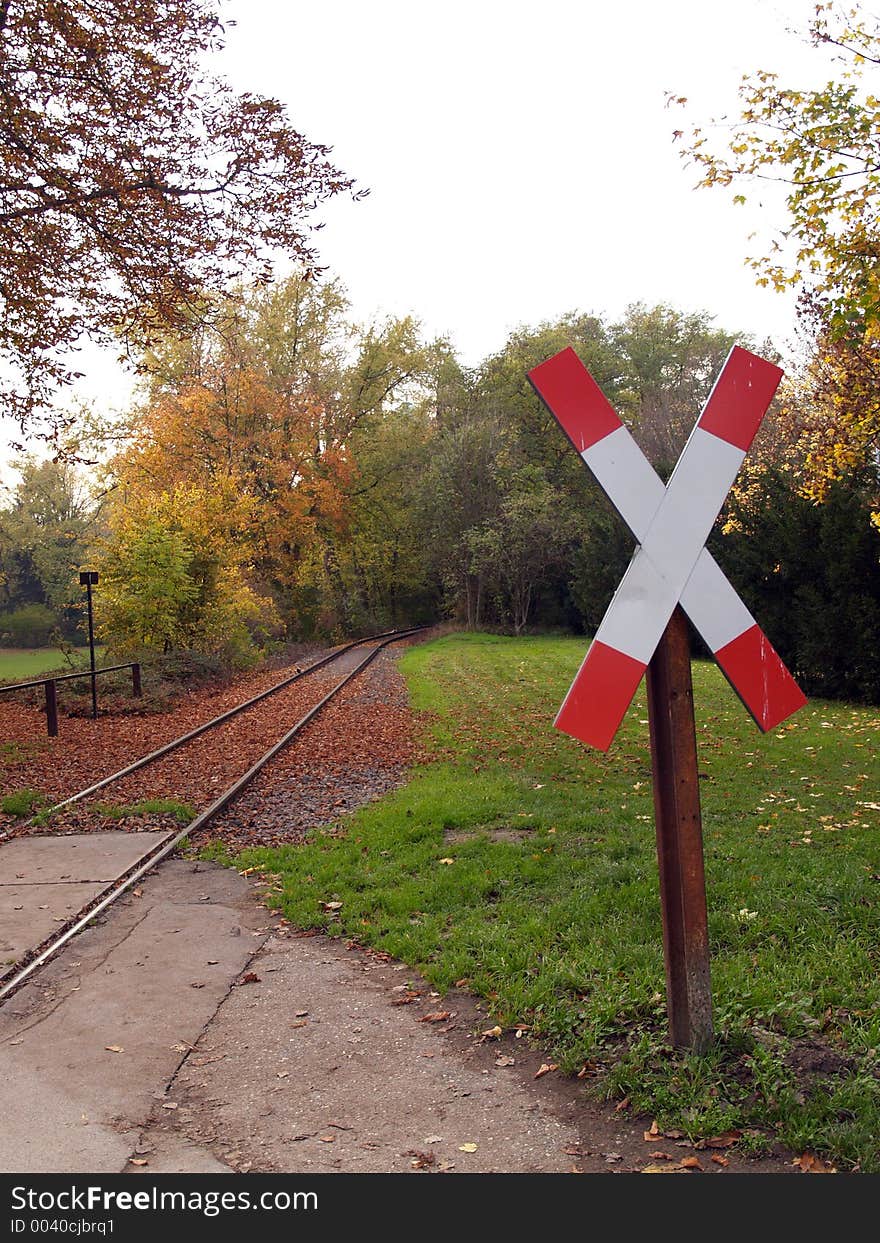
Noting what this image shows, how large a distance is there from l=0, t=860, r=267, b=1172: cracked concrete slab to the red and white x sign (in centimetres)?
249

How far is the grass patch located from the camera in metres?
9.92

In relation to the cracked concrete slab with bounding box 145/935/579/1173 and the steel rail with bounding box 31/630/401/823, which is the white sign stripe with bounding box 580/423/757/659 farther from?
the steel rail with bounding box 31/630/401/823

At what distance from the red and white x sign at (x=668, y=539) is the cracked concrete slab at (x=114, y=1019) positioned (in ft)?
8.16

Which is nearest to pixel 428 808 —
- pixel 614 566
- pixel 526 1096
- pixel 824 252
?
pixel 526 1096

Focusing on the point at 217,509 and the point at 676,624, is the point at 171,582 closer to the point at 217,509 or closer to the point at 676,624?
the point at 217,509

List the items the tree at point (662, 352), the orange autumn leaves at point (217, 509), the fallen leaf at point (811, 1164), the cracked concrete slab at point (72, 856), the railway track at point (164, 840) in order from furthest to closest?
the tree at point (662, 352)
the orange autumn leaves at point (217, 509)
the cracked concrete slab at point (72, 856)
the railway track at point (164, 840)
the fallen leaf at point (811, 1164)

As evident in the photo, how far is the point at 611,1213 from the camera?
124 inches

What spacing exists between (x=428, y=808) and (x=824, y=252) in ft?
22.8

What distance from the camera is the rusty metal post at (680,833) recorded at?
3939 mm

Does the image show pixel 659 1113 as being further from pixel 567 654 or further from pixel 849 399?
pixel 567 654

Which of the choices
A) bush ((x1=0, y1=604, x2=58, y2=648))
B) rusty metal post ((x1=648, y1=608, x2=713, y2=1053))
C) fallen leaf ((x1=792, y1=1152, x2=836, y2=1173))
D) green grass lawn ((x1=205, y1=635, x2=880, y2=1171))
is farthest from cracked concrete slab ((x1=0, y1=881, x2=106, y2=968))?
bush ((x1=0, y1=604, x2=58, y2=648))

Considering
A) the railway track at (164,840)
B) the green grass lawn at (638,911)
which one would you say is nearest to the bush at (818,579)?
the green grass lawn at (638,911)

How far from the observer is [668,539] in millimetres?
3768

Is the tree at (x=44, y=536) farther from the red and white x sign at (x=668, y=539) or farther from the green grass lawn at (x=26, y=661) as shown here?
the red and white x sign at (x=668, y=539)
